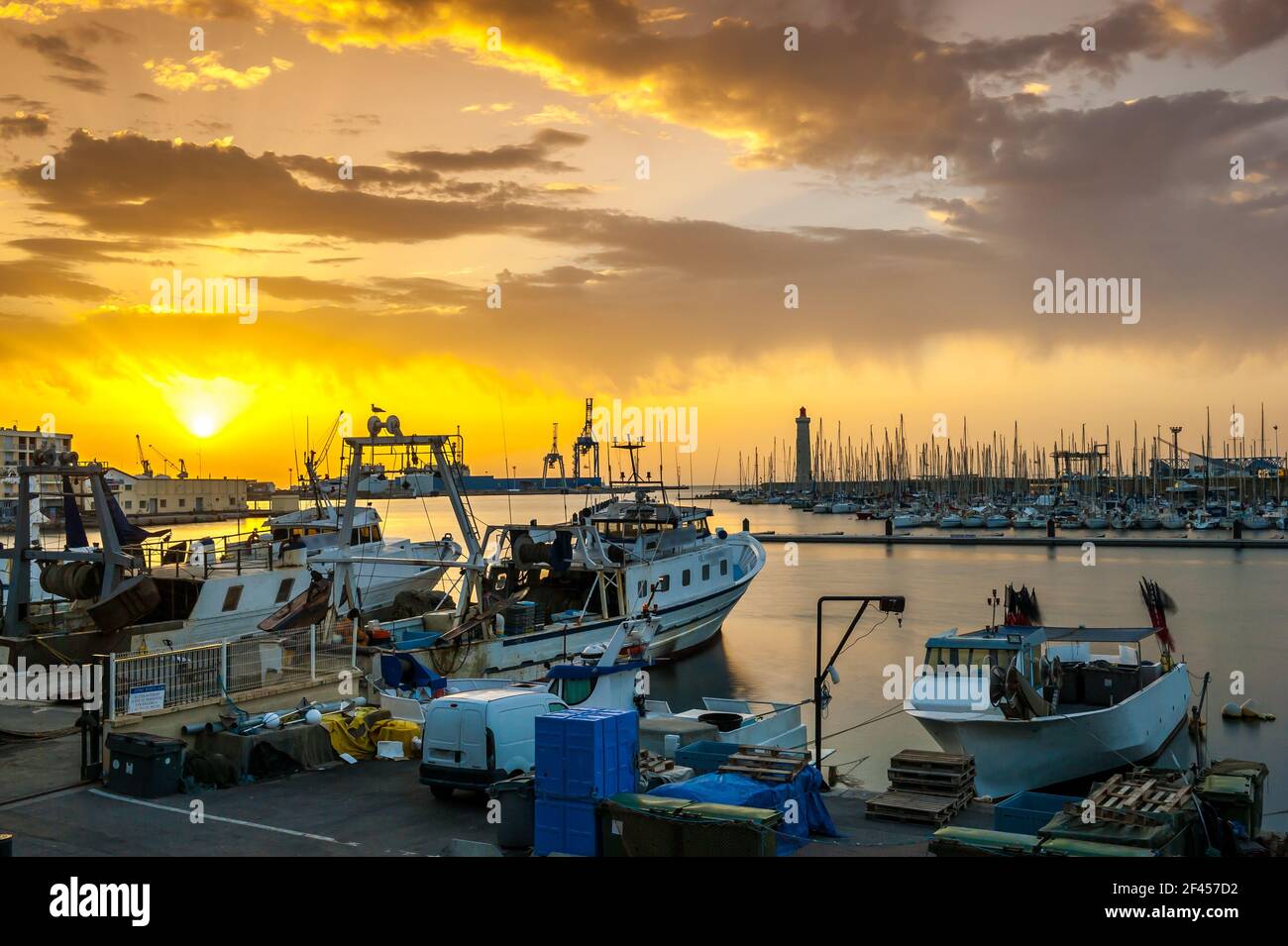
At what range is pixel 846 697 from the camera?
128 ft

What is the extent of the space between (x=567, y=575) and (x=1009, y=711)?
1818cm

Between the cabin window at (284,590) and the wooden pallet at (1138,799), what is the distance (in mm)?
27944

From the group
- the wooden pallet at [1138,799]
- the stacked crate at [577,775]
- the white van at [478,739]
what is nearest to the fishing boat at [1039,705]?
the wooden pallet at [1138,799]

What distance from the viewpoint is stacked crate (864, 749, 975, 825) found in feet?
52.9

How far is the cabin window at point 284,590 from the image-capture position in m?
35.6

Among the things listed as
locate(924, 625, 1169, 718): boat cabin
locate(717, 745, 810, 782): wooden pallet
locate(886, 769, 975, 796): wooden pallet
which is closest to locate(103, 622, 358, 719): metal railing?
locate(717, 745, 810, 782): wooden pallet

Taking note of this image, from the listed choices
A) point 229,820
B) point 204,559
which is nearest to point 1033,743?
point 229,820

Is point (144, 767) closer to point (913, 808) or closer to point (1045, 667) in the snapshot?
point (913, 808)

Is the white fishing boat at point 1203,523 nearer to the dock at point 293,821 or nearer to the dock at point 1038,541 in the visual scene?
the dock at point 1038,541

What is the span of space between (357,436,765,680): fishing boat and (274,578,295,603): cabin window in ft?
16.5
